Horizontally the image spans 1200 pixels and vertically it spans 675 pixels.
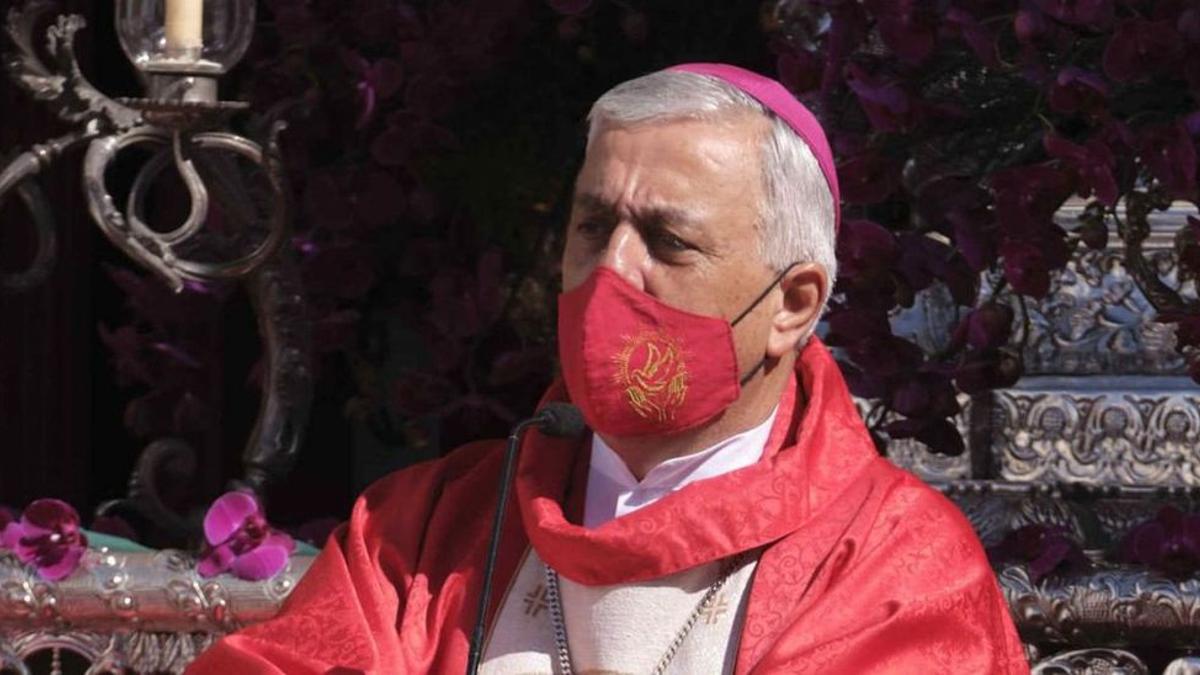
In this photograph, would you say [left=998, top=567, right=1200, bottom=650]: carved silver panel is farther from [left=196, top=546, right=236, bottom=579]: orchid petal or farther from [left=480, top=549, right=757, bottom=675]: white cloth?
[left=196, top=546, right=236, bottom=579]: orchid petal

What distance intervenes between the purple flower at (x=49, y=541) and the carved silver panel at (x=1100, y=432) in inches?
55.4

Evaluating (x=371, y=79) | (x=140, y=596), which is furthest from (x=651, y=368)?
(x=371, y=79)

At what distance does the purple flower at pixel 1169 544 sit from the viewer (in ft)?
12.3

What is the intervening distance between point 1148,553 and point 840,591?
765 mm

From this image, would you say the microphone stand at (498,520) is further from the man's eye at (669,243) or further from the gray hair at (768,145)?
the gray hair at (768,145)

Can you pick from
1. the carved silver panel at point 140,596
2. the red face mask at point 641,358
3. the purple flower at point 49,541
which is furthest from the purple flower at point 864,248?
the purple flower at point 49,541

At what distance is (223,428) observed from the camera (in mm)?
5012

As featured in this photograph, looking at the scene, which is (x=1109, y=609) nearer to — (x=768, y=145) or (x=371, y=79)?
(x=768, y=145)

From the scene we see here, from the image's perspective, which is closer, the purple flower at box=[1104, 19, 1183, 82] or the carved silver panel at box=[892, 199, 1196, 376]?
the purple flower at box=[1104, 19, 1183, 82]

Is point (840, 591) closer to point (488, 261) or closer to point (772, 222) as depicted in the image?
point (772, 222)

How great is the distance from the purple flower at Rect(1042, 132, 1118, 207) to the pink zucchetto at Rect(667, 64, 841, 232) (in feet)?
1.69

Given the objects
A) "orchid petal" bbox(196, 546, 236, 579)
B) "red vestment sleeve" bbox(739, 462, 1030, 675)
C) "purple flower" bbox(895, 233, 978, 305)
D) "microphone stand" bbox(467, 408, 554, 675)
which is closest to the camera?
"microphone stand" bbox(467, 408, 554, 675)

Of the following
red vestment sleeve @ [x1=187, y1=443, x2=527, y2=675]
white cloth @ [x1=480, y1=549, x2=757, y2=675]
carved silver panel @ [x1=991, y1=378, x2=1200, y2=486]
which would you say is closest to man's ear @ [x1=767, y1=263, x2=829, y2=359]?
white cloth @ [x1=480, y1=549, x2=757, y2=675]

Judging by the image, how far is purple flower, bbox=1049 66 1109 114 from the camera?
12.1 ft
